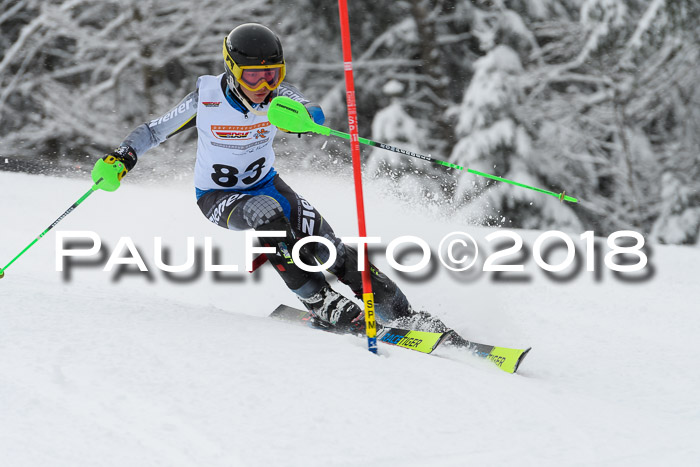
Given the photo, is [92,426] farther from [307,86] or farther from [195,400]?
[307,86]

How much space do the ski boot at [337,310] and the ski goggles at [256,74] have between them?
1.20 meters

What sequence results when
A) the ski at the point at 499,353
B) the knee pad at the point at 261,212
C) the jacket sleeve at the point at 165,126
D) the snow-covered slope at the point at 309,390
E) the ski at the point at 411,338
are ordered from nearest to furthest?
the snow-covered slope at the point at 309,390 → the ski at the point at 499,353 → the ski at the point at 411,338 → the knee pad at the point at 261,212 → the jacket sleeve at the point at 165,126

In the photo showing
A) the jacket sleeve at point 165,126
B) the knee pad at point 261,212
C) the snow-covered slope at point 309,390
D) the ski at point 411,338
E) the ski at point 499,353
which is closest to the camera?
the snow-covered slope at point 309,390

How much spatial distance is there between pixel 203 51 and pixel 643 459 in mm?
14261

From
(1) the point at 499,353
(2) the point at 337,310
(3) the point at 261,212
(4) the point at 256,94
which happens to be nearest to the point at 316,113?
(4) the point at 256,94

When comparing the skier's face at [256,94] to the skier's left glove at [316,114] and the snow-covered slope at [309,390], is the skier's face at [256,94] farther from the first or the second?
the snow-covered slope at [309,390]

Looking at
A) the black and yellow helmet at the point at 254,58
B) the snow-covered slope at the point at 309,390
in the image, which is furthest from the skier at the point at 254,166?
the snow-covered slope at the point at 309,390

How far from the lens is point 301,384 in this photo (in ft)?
8.89

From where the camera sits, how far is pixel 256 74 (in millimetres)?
3779

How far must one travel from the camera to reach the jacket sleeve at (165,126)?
405cm

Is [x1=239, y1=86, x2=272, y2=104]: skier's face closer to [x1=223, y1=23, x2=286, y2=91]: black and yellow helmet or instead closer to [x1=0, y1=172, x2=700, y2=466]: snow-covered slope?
[x1=223, y1=23, x2=286, y2=91]: black and yellow helmet

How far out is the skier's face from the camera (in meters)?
3.86

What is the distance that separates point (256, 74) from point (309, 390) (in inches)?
73.0

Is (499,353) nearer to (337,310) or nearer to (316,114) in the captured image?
(337,310)
